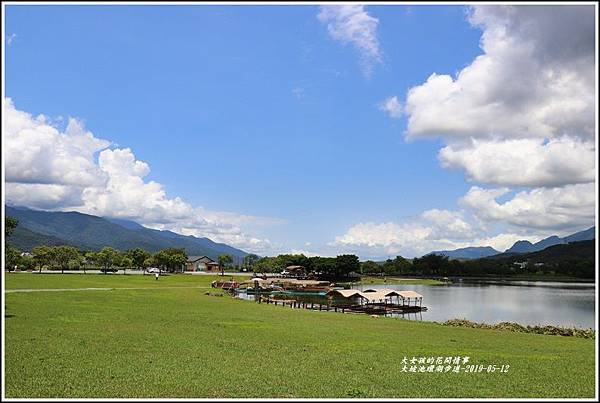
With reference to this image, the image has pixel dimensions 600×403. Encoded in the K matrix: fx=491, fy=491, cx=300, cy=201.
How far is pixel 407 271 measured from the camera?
159000 millimetres

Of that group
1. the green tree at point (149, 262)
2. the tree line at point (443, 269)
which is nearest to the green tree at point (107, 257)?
the green tree at point (149, 262)

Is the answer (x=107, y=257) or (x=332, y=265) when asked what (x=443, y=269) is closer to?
(x=332, y=265)

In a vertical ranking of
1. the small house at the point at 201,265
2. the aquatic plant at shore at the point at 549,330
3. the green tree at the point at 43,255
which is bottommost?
the aquatic plant at shore at the point at 549,330

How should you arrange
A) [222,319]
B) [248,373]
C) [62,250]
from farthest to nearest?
[62,250] → [222,319] → [248,373]

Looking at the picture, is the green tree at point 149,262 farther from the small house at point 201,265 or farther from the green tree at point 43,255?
the small house at point 201,265

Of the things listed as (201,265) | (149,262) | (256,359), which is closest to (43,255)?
(149,262)

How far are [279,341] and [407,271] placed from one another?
144985mm

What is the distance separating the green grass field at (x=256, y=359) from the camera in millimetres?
11660

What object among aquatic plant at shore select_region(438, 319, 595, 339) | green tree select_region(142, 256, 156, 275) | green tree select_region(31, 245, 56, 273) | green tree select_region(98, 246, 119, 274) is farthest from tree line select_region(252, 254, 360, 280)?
aquatic plant at shore select_region(438, 319, 595, 339)

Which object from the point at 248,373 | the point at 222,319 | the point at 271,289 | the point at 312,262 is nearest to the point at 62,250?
the point at 271,289

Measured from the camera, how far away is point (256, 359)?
15297 mm

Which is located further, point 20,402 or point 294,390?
point 294,390

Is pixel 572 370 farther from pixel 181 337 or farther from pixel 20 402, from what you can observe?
pixel 20 402

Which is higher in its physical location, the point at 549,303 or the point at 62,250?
the point at 62,250
